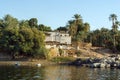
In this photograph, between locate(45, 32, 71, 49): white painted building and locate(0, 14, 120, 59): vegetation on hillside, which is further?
locate(45, 32, 71, 49): white painted building

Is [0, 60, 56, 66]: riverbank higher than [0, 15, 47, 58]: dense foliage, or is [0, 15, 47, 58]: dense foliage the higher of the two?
[0, 15, 47, 58]: dense foliage

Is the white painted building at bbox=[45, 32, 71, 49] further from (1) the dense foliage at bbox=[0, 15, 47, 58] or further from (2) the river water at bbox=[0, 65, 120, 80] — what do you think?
(2) the river water at bbox=[0, 65, 120, 80]

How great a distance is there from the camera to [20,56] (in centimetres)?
11044

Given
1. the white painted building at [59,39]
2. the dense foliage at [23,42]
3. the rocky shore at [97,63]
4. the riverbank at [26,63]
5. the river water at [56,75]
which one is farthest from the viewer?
the white painted building at [59,39]

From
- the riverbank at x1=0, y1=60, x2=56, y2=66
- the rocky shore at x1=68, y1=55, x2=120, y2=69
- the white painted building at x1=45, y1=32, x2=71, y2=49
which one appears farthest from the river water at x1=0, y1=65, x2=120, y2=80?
the white painted building at x1=45, y1=32, x2=71, y2=49

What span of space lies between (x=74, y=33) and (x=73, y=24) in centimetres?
379

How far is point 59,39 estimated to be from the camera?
135000 millimetres

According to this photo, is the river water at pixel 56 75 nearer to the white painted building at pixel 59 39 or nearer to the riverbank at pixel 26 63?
the riverbank at pixel 26 63

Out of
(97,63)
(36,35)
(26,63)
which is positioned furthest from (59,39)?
(97,63)

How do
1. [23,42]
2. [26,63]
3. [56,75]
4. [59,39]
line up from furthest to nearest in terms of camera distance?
[59,39]
[23,42]
[26,63]
[56,75]

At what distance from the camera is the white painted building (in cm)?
12918

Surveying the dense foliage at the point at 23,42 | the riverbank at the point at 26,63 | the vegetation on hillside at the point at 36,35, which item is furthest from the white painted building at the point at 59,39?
the riverbank at the point at 26,63

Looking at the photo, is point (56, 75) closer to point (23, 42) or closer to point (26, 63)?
point (26, 63)

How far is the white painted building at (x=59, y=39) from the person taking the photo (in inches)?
5086
